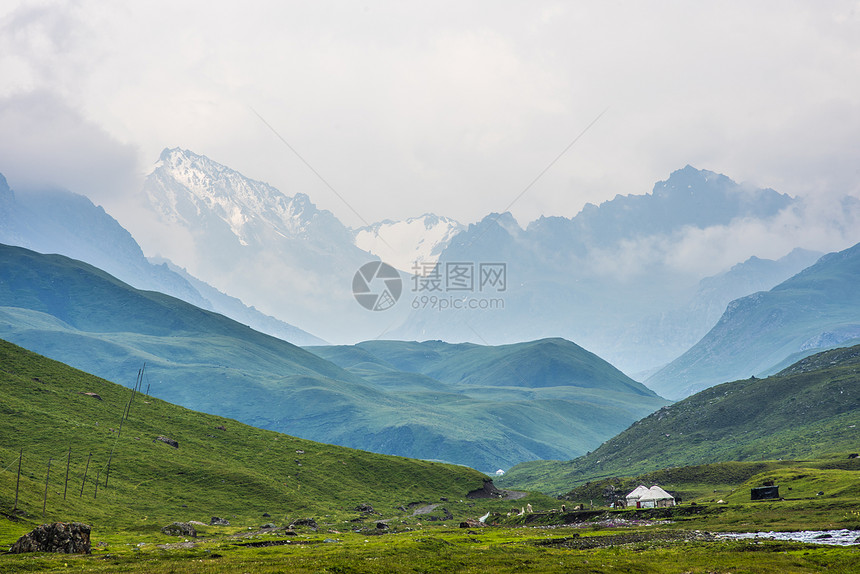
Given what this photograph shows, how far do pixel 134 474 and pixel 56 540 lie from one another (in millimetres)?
84009

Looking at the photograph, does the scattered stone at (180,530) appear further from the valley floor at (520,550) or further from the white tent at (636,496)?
the white tent at (636,496)

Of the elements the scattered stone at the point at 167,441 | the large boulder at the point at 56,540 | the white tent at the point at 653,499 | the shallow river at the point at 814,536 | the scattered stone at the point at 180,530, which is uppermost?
the scattered stone at the point at 167,441

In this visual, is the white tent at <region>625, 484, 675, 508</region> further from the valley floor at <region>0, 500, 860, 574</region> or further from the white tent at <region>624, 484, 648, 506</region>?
the valley floor at <region>0, 500, 860, 574</region>

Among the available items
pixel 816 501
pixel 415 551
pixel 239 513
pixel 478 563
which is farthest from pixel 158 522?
pixel 816 501

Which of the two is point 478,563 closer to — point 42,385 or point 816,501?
point 816,501

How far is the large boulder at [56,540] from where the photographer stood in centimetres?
7412

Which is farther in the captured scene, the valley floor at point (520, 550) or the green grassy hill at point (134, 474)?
the green grassy hill at point (134, 474)

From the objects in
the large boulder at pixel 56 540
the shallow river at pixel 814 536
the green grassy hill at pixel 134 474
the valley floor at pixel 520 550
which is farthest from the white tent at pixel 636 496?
the large boulder at pixel 56 540

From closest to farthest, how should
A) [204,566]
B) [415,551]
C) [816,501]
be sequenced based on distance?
[204,566], [415,551], [816,501]

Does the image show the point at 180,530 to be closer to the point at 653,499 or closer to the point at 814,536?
the point at 814,536

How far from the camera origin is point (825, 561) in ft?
214

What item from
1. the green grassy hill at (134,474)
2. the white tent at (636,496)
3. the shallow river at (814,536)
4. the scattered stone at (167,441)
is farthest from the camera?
the scattered stone at (167,441)

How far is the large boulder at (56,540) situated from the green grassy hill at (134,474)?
88.4 feet

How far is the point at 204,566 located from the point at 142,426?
140 metres
